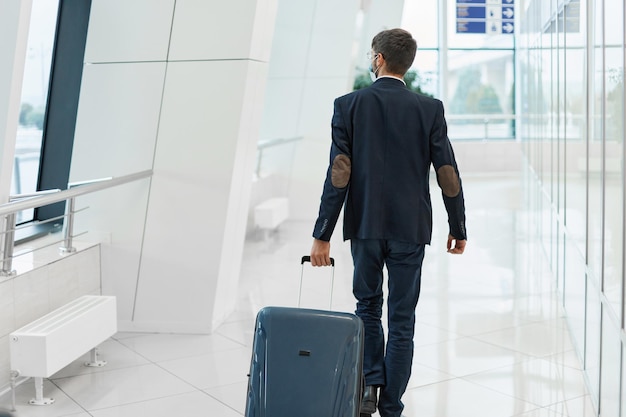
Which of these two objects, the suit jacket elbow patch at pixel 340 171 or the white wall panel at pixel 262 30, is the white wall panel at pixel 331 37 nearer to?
the white wall panel at pixel 262 30

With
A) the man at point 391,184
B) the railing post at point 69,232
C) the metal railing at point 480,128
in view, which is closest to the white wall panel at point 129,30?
Answer: the railing post at point 69,232

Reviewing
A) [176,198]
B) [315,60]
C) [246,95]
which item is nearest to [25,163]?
[176,198]

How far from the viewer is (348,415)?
329 centimetres

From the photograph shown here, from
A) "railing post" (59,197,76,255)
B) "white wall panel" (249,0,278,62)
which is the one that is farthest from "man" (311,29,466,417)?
"railing post" (59,197,76,255)

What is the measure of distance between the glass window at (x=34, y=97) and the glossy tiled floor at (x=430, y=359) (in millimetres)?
1555

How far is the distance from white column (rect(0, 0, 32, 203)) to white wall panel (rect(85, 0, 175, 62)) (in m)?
1.38

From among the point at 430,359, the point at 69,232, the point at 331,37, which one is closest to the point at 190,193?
the point at 69,232

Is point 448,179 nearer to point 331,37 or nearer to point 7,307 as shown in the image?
point 7,307

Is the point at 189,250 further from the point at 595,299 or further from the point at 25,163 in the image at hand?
the point at 595,299

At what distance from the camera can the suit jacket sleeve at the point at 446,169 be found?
3.68m

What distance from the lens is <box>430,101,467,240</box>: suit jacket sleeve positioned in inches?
145

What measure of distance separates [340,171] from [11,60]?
6.49ft

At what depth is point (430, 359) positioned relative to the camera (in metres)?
5.16

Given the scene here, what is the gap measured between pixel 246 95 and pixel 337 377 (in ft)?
9.54
